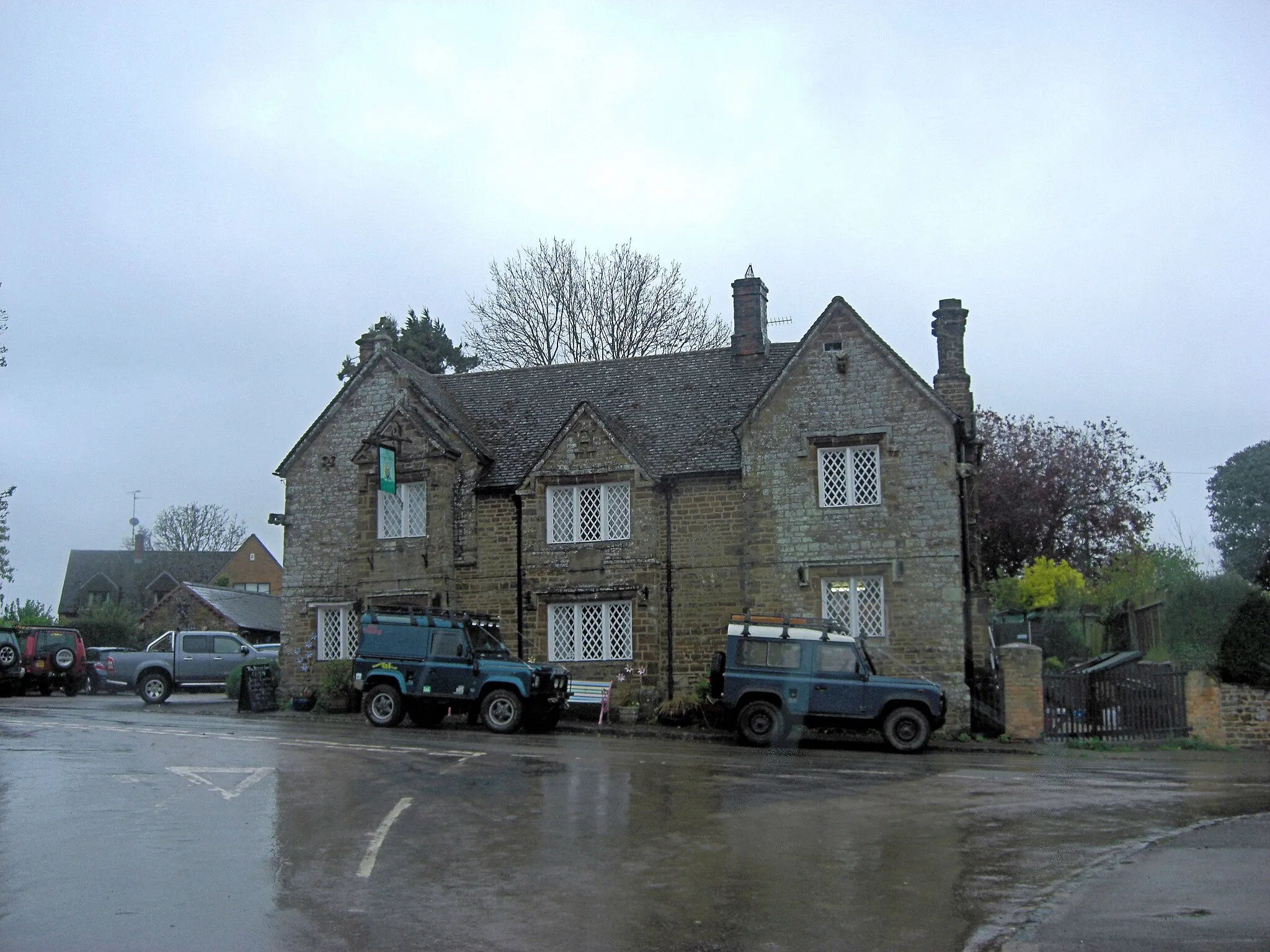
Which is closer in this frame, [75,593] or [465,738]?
[465,738]

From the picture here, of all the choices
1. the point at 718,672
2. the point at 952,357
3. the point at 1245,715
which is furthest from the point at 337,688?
the point at 1245,715

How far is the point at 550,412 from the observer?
29516 millimetres

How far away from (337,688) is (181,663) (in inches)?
303

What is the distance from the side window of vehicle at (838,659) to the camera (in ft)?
68.0

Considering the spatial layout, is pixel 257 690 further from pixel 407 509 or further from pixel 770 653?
pixel 770 653

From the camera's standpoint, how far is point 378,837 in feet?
36.9

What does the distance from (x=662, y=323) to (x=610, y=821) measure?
3242 cm

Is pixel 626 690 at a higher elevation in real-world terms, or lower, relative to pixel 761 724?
higher

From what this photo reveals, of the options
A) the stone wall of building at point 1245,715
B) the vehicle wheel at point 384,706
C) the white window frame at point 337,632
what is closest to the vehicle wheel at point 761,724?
the vehicle wheel at point 384,706

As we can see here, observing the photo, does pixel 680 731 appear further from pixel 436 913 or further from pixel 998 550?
pixel 998 550

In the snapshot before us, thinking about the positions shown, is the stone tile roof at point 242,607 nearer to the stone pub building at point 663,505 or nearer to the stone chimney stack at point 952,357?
the stone pub building at point 663,505

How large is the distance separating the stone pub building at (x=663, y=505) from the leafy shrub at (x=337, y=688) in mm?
1137

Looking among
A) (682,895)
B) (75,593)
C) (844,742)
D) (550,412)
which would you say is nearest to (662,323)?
(550,412)

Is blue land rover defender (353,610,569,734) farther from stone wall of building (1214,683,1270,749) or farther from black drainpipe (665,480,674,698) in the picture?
stone wall of building (1214,683,1270,749)
